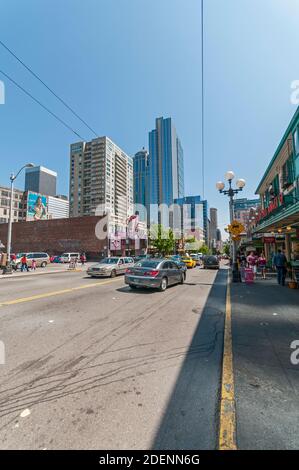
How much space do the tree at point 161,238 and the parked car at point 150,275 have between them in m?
50.6

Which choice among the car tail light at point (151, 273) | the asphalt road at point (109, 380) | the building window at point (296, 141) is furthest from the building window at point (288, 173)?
the asphalt road at point (109, 380)

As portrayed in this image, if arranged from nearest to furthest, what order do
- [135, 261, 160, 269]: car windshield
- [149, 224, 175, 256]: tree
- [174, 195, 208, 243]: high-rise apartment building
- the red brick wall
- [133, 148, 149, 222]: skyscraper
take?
[135, 261, 160, 269]: car windshield → the red brick wall → [149, 224, 175, 256]: tree → [174, 195, 208, 243]: high-rise apartment building → [133, 148, 149, 222]: skyscraper

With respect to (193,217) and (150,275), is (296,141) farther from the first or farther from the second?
(193,217)

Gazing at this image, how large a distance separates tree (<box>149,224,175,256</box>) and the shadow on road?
2260 inches

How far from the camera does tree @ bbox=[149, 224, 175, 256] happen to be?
62125mm

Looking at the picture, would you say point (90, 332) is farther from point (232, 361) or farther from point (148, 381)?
point (232, 361)

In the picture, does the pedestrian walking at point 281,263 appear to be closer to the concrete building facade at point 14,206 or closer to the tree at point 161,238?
the tree at point 161,238

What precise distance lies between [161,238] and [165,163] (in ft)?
225

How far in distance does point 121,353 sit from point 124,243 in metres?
55.1

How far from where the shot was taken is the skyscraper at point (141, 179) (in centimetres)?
14288

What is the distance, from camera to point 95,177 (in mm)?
118938

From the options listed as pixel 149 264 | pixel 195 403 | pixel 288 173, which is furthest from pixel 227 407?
pixel 288 173

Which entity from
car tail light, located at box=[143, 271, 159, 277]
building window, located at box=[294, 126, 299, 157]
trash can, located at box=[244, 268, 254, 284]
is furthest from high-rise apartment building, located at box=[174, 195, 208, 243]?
car tail light, located at box=[143, 271, 159, 277]

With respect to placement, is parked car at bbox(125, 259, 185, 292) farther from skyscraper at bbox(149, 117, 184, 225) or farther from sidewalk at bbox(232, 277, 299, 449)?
skyscraper at bbox(149, 117, 184, 225)
